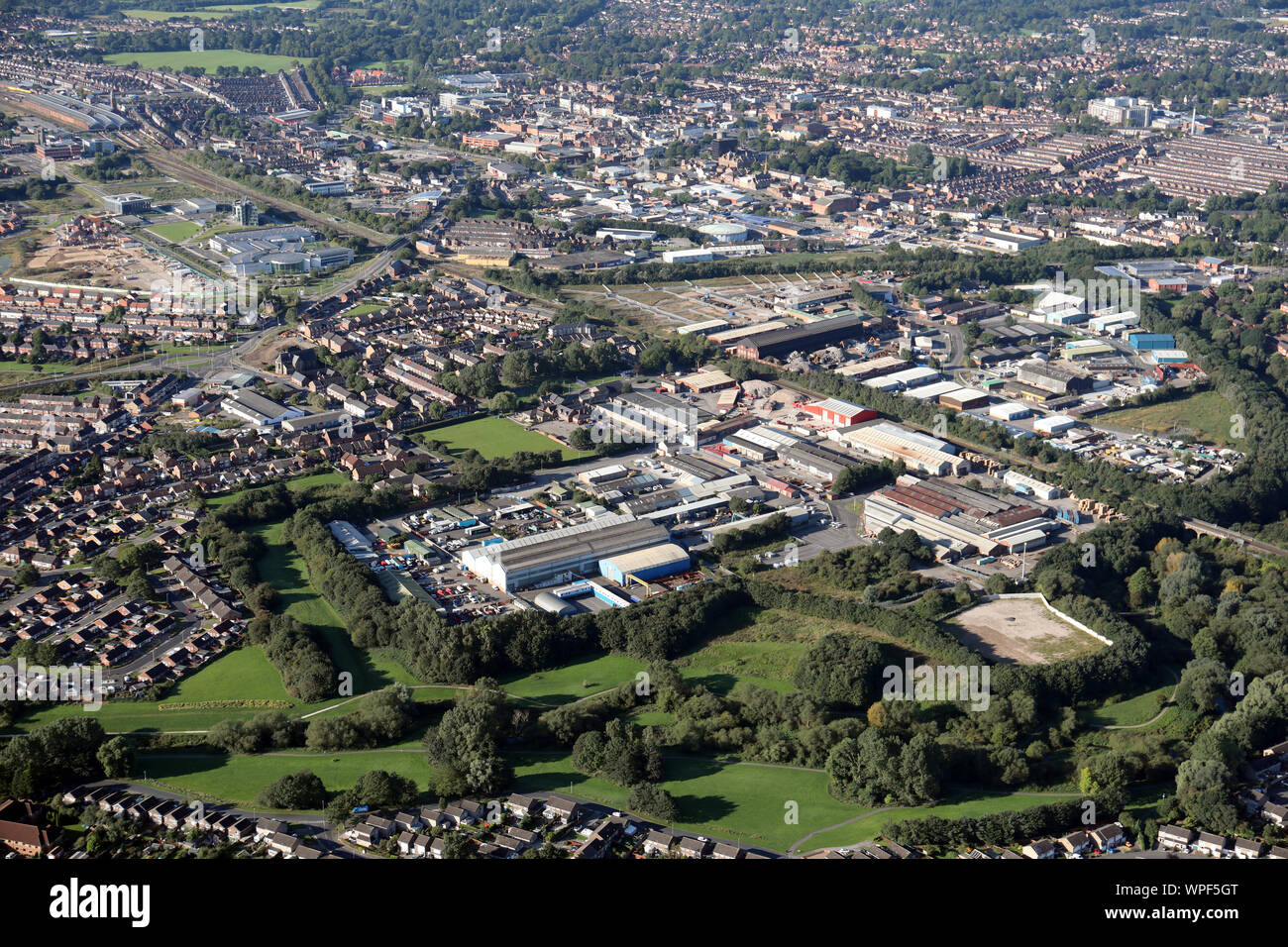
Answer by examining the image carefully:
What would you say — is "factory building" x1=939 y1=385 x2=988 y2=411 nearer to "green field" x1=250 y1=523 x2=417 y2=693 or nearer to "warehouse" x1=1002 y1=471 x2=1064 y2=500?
"warehouse" x1=1002 y1=471 x2=1064 y2=500

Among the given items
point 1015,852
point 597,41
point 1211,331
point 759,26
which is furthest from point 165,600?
point 759,26

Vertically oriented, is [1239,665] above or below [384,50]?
below

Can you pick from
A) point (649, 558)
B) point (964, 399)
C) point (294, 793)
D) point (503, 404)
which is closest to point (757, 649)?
point (649, 558)

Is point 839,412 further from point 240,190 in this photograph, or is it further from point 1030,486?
point 240,190

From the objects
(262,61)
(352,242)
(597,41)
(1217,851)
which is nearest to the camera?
(1217,851)

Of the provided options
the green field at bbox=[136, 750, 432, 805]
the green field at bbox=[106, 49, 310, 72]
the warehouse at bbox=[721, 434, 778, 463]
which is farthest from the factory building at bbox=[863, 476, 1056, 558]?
the green field at bbox=[106, 49, 310, 72]

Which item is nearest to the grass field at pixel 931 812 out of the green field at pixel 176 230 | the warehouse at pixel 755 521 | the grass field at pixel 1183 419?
the warehouse at pixel 755 521

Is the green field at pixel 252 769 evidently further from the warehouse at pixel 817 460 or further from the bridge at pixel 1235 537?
the bridge at pixel 1235 537

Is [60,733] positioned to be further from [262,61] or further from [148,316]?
[262,61]
